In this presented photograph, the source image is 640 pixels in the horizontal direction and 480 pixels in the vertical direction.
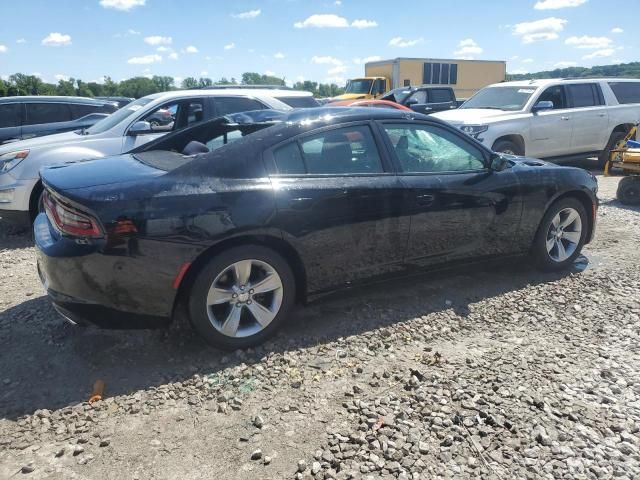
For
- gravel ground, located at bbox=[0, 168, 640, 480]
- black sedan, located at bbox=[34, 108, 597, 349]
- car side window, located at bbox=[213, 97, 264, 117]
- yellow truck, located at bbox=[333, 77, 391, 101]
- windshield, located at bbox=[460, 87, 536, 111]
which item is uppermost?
yellow truck, located at bbox=[333, 77, 391, 101]

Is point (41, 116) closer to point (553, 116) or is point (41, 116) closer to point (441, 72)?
point (553, 116)

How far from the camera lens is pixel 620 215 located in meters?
7.29

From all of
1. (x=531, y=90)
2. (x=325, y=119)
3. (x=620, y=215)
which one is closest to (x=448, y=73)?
(x=531, y=90)

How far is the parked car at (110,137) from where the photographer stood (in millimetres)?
5777

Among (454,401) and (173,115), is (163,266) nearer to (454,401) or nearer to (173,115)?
(454,401)

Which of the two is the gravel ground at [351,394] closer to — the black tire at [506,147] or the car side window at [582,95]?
the black tire at [506,147]

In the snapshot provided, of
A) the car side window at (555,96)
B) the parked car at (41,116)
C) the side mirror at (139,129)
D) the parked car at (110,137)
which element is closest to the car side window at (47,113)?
the parked car at (41,116)

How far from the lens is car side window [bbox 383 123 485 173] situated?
3.98 metres

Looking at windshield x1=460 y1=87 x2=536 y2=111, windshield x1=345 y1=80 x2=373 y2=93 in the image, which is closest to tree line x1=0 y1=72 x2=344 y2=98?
windshield x1=345 y1=80 x2=373 y2=93

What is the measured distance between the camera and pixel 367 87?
23.8 meters

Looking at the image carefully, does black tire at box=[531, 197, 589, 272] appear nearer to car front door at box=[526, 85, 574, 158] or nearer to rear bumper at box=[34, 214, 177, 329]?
rear bumper at box=[34, 214, 177, 329]

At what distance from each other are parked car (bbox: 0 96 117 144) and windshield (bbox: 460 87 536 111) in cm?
745

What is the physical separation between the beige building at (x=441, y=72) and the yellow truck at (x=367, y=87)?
0.86 m

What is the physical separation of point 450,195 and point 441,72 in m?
24.5
